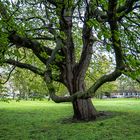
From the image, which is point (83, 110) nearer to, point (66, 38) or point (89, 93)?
point (66, 38)

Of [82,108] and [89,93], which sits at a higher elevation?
[89,93]

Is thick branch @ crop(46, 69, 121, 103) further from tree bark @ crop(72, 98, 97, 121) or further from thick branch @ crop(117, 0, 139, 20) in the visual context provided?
tree bark @ crop(72, 98, 97, 121)

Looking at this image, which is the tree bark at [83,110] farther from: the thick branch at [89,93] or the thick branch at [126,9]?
the thick branch at [126,9]

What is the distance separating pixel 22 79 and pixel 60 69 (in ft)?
10.6

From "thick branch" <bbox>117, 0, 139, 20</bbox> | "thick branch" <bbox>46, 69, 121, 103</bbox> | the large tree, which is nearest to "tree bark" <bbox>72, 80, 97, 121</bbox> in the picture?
the large tree

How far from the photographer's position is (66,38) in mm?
20281

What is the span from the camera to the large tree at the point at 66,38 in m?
11.0

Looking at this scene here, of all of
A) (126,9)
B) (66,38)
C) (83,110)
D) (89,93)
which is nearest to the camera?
(126,9)

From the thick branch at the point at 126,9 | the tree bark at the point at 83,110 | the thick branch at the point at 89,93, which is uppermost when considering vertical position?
the thick branch at the point at 126,9

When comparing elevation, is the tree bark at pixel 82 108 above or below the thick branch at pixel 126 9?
below

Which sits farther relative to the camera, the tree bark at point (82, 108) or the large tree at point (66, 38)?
the tree bark at point (82, 108)

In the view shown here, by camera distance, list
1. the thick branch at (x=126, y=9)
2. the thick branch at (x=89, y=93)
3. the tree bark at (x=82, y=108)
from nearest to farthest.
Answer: the thick branch at (x=126, y=9), the thick branch at (x=89, y=93), the tree bark at (x=82, y=108)

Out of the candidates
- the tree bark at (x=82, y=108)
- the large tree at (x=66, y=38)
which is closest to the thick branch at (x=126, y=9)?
the large tree at (x=66, y=38)

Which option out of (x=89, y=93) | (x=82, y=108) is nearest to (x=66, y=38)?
(x=82, y=108)
